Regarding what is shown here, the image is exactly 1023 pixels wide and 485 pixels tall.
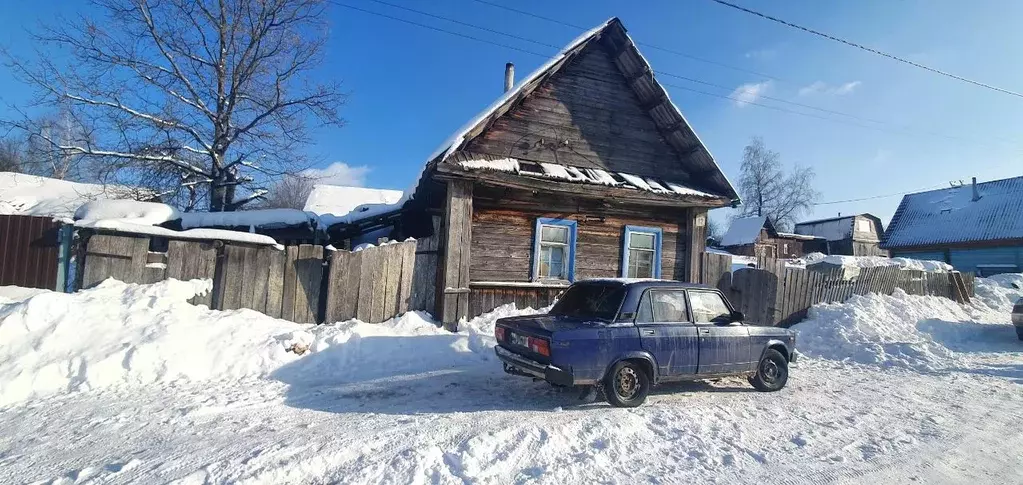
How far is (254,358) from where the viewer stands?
7.24 meters

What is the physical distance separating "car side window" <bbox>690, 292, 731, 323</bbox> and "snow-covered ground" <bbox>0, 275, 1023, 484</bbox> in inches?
42.5

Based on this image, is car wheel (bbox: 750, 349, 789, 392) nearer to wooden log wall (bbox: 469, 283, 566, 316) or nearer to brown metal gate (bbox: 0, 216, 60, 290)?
wooden log wall (bbox: 469, 283, 566, 316)

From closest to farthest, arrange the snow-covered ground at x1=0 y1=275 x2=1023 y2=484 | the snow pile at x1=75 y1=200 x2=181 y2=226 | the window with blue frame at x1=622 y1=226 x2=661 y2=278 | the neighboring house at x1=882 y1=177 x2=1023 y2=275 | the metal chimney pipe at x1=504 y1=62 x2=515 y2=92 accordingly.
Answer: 1. the snow-covered ground at x1=0 y1=275 x2=1023 y2=484
2. the snow pile at x1=75 y1=200 x2=181 y2=226
3. the window with blue frame at x1=622 y1=226 x2=661 y2=278
4. the metal chimney pipe at x1=504 y1=62 x2=515 y2=92
5. the neighboring house at x1=882 y1=177 x2=1023 y2=275

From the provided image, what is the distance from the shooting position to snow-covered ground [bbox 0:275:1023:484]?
4175 mm

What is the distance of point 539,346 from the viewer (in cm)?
574

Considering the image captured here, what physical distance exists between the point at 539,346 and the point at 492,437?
4.35 ft

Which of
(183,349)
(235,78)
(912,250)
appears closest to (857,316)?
(183,349)

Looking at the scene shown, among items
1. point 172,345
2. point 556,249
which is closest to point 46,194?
point 172,345

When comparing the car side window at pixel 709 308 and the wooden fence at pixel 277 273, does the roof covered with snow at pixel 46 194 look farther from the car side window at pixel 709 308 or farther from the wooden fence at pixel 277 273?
the car side window at pixel 709 308

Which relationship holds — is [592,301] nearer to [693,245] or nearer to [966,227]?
[693,245]

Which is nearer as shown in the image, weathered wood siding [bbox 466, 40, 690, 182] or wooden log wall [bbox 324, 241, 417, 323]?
wooden log wall [bbox 324, 241, 417, 323]

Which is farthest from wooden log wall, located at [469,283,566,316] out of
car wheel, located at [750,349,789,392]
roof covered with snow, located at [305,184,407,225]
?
roof covered with snow, located at [305,184,407,225]

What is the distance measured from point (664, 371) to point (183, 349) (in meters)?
6.65

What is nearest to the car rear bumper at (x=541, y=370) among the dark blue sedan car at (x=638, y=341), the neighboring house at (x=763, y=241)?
the dark blue sedan car at (x=638, y=341)
